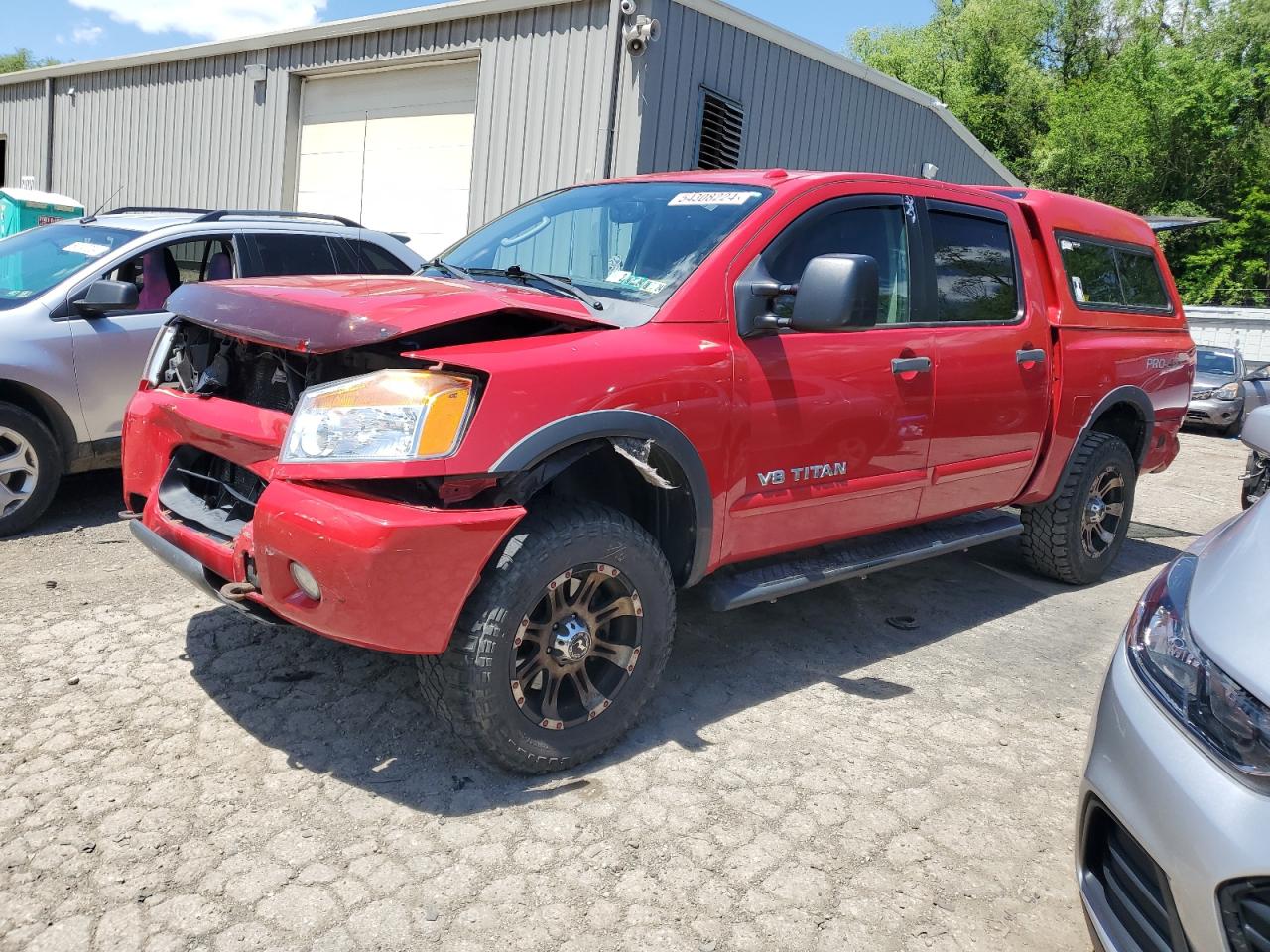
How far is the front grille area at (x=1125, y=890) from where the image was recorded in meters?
1.84

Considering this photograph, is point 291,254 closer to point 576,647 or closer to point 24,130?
point 576,647

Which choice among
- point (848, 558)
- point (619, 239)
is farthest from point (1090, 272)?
point (619, 239)

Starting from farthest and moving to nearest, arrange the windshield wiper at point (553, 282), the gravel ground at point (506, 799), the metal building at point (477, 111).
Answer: the metal building at point (477, 111) < the windshield wiper at point (553, 282) < the gravel ground at point (506, 799)

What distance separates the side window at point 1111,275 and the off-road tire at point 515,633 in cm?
304

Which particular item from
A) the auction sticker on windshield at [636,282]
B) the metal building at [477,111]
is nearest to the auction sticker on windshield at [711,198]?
the auction sticker on windshield at [636,282]

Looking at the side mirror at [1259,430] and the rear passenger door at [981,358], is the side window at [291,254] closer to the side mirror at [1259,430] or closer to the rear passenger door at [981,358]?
the rear passenger door at [981,358]

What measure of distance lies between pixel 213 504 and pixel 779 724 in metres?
2.06

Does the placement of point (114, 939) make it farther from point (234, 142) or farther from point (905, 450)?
point (234, 142)

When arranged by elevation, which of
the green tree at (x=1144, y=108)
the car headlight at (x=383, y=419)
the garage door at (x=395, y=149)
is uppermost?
the green tree at (x=1144, y=108)

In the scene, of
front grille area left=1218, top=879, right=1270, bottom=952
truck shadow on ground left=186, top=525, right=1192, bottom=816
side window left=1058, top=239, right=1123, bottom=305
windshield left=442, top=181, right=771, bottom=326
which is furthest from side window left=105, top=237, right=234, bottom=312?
front grille area left=1218, top=879, right=1270, bottom=952

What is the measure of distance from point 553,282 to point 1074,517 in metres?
3.23

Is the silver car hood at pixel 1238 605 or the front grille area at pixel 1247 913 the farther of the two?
the silver car hood at pixel 1238 605

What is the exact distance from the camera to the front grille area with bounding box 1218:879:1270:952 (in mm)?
1651

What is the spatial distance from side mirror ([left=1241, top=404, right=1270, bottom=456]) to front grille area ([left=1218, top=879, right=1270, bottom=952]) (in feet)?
6.87
